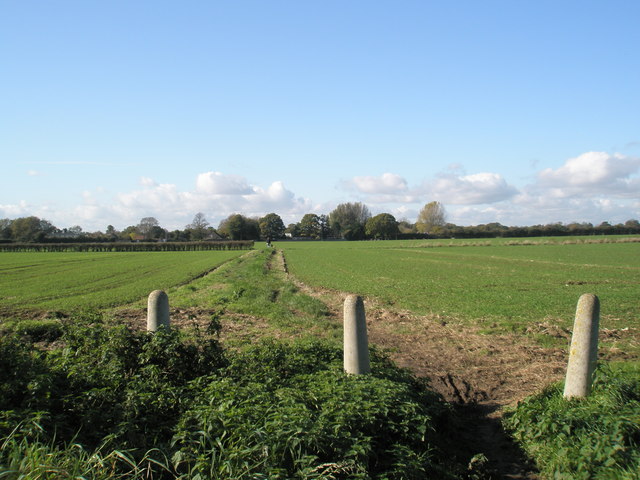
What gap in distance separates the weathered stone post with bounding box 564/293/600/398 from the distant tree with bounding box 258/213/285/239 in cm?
16191

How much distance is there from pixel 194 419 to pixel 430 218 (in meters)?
186

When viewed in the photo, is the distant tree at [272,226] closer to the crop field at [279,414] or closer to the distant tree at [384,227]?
the distant tree at [384,227]

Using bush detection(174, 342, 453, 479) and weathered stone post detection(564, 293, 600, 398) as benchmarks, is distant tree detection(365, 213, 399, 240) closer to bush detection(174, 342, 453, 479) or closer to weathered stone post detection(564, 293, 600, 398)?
weathered stone post detection(564, 293, 600, 398)

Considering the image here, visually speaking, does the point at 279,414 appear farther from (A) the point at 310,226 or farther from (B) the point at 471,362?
(A) the point at 310,226

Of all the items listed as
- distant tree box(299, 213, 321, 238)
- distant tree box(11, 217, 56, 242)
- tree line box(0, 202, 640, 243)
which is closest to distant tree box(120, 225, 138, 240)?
→ tree line box(0, 202, 640, 243)

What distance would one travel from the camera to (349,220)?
7062 inches

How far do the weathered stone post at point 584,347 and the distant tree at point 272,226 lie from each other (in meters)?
162

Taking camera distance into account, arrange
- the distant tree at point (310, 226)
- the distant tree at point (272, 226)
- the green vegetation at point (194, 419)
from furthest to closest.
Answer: the distant tree at point (310, 226)
the distant tree at point (272, 226)
the green vegetation at point (194, 419)

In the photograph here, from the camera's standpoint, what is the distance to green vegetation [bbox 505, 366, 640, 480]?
4.02 metres

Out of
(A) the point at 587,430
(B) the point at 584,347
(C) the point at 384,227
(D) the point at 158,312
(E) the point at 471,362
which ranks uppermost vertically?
(C) the point at 384,227

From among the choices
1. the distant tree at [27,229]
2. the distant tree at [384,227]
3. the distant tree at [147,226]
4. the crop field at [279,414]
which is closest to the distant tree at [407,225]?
the distant tree at [384,227]

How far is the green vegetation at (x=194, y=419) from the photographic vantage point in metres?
3.55

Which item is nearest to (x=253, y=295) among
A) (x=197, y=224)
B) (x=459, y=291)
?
(x=459, y=291)

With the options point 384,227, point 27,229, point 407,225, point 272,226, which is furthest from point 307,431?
point 407,225
